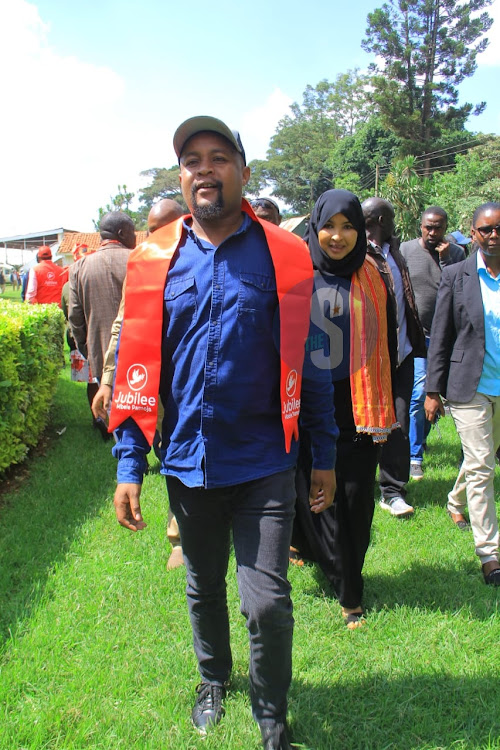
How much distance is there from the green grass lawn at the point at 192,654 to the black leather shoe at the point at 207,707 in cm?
4

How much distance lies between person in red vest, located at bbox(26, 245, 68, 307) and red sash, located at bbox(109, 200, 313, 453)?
8994mm

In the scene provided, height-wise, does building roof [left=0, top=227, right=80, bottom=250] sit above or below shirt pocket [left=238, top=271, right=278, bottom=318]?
above

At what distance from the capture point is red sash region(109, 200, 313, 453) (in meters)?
2.29

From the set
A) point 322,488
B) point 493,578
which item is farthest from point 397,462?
point 322,488

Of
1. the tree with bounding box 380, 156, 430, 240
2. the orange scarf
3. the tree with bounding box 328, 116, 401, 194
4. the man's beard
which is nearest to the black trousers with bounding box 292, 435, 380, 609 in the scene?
the orange scarf

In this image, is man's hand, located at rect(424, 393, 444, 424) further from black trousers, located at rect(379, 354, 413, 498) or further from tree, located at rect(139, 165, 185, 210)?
tree, located at rect(139, 165, 185, 210)

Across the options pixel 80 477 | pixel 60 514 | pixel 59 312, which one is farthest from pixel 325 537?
pixel 59 312

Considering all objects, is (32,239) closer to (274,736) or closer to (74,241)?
(74,241)

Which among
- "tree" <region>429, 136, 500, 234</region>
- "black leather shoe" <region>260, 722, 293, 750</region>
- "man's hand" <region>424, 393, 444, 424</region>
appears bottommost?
"black leather shoe" <region>260, 722, 293, 750</region>

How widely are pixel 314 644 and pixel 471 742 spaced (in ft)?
2.87

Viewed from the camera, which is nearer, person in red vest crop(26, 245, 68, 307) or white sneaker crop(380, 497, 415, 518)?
white sneaker crop(380, 497, 415, 518)

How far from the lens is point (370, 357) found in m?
3.54

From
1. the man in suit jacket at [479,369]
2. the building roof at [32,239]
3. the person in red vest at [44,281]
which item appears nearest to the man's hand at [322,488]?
the man in suit jacket at [479,369]

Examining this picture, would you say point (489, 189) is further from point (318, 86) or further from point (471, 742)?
point (318, 86)
